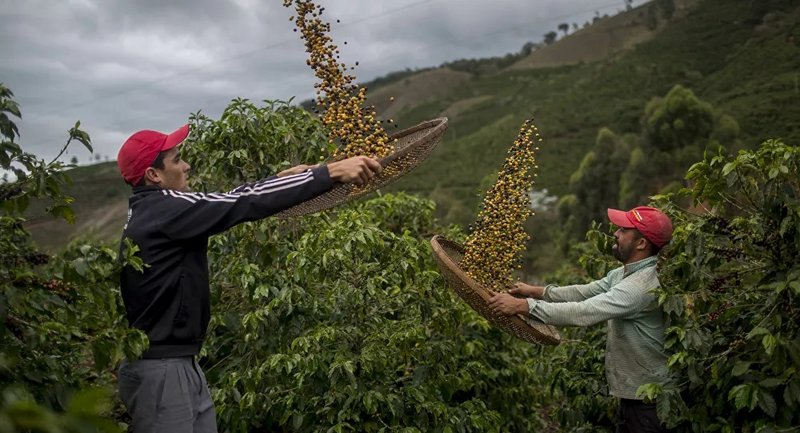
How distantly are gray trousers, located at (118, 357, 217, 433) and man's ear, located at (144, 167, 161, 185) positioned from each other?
→ 69 centimetres

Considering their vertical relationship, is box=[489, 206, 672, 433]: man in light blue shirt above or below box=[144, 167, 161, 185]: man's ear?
below

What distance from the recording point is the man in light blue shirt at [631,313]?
11.1ft

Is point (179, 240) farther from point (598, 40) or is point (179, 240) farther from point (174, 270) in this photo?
point (598, 40)

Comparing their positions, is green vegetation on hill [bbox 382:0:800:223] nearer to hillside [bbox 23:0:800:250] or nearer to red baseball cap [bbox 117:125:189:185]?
hillside [bbox 23:0:800:250]

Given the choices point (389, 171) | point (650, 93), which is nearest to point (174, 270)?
point (389, 171)

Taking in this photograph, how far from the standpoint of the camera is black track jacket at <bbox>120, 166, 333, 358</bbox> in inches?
103

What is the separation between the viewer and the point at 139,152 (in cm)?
274

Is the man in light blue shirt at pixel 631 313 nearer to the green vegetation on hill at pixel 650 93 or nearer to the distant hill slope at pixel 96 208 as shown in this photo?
the green vegetation on hill at pixel 650 93

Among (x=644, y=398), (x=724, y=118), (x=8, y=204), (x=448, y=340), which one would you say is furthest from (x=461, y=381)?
(x=724, y=118)

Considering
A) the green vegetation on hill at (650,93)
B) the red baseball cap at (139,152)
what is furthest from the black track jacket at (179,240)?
the green vegetation on hill at (650,93)

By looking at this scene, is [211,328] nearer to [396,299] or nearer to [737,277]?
[396,299]

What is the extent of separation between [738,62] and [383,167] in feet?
149

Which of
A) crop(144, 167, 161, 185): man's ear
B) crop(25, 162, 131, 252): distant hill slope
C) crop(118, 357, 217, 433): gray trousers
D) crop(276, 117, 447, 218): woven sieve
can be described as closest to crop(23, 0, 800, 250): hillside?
crop(25, 162, 131, 252): distant hill slope

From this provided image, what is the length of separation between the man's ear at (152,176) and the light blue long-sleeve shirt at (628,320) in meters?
1.79
